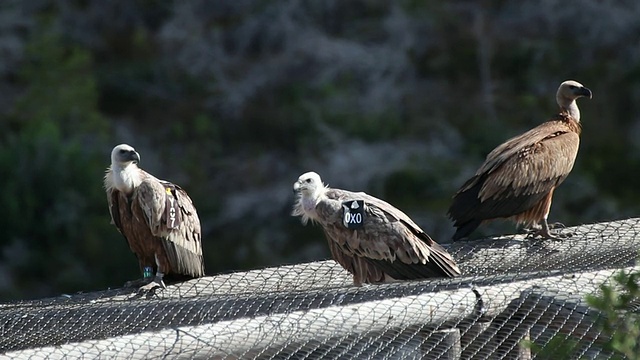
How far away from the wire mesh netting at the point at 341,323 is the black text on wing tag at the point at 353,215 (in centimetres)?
140

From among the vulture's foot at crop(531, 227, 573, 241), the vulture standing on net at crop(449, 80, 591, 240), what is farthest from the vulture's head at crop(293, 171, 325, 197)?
the vulture's foot at crop(531, 227, 573, 241)

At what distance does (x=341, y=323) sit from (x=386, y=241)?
214cm

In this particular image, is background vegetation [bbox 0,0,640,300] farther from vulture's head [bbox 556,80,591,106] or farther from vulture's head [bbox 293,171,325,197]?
vulture's head [bbox 293,171,325,197]

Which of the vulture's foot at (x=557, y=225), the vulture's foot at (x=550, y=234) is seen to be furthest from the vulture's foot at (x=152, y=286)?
the vulture's foot at (x=557, y=225)

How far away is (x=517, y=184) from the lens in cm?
692

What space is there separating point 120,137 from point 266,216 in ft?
9.13

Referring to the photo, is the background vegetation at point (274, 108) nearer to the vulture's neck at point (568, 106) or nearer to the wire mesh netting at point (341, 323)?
the vulture's neck at point (568, 106)

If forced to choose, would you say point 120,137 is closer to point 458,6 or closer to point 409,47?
point 409,47

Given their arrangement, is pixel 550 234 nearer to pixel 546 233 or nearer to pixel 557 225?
pixel 546 233

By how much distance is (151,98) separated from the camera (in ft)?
57.3

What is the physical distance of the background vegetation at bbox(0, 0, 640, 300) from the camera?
48.3 feet

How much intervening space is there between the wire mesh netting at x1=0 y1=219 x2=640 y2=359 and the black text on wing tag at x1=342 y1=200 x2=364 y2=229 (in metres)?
1.40

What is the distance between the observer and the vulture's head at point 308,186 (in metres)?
6.07

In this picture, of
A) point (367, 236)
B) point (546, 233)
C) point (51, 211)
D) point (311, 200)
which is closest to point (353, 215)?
point (367, 236)
